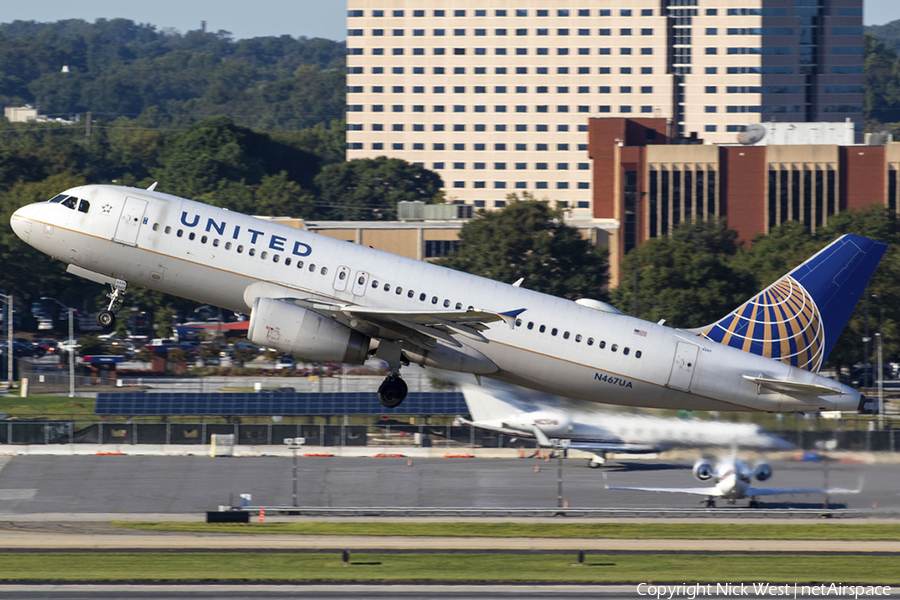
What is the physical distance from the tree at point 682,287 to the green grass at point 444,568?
71.1 m

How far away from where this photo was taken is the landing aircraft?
146ft

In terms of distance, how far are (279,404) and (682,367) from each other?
129 feet

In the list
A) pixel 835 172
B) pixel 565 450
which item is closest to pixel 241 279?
pixel 565 450

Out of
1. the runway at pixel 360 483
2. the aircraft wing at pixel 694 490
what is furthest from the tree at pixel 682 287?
the aircraft wing at pixel 694 490

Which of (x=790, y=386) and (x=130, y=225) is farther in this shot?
(x=790, y=386)

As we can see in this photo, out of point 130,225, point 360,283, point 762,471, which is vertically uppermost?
point 130,225

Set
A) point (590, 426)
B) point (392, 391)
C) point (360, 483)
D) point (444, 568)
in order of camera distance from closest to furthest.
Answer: point (444, 568) < point (392, 391) < point (590, 426) < point (360, 483)

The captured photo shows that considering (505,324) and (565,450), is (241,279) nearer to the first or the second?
(505,324)

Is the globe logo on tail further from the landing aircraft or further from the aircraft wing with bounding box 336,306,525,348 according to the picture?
the aircraft wing with bounding box 336,306,525,348

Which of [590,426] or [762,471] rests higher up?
[590,426]

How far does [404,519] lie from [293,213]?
5778 inches

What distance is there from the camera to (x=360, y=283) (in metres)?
45.0

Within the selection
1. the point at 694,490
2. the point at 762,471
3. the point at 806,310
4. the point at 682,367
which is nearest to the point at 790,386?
the point at 806,310

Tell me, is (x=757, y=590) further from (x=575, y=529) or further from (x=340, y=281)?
(x=340, y=281)
